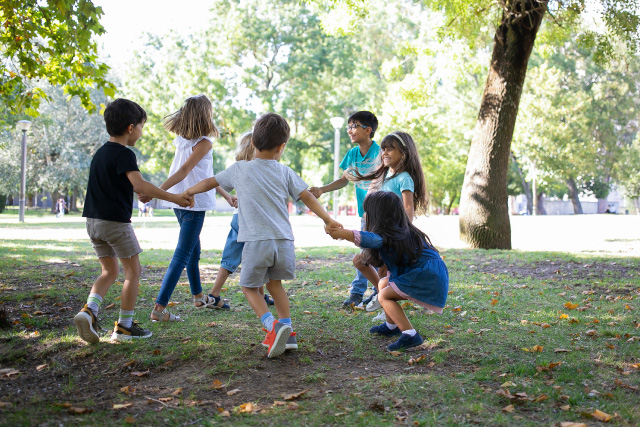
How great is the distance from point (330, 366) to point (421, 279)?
97cm

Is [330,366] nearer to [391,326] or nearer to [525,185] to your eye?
[391,326]

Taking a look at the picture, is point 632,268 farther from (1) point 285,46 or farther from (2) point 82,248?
(1) point 285,46

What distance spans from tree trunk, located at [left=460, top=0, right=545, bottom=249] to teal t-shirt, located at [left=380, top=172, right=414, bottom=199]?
7208mm

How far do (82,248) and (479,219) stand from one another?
341 inches

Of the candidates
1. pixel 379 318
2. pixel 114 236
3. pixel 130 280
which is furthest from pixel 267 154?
pixel 379 318

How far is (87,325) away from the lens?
4.11m

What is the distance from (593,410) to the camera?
3.03 m

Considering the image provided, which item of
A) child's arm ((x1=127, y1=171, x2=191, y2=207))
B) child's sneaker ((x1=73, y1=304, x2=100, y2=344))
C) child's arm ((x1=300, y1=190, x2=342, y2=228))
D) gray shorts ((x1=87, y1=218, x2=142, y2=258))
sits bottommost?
child's sneaker ((x1=73, y1=304, x2=100, y2=344))

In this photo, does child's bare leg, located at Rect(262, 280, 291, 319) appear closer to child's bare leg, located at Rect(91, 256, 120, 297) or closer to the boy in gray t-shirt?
the boy in gray t-shirt

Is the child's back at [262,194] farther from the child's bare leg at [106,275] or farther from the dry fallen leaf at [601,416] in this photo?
the dry fallen leaf at [601,416]

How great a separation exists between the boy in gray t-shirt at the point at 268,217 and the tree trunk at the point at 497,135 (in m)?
8.33

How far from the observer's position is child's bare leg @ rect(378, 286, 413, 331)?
4.29m

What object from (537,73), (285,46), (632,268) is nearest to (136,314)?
(632,268)

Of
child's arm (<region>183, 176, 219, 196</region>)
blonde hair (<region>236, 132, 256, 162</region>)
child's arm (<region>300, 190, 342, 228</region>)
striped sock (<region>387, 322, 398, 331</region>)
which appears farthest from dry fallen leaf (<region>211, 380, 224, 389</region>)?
blonde hair (<region>236, 132, 256, 162</region>)
